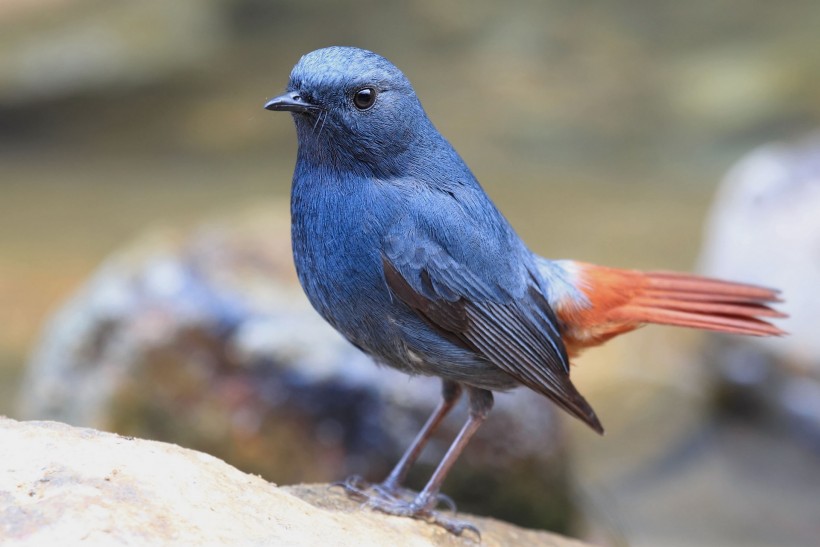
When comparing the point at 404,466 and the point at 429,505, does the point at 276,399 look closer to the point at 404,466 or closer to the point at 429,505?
the point at 404,466

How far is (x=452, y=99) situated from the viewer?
1555cm

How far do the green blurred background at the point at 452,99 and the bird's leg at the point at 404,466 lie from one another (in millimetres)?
7847

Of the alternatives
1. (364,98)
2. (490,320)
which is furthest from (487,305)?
(364,98)

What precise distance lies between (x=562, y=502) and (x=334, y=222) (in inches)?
123

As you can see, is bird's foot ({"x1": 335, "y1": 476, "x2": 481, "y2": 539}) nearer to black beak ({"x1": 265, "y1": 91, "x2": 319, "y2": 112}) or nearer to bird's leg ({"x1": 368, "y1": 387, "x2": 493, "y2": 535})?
bird's leg ({"x1": 368, "y1": 387, "x2": 493, "y2": 535})

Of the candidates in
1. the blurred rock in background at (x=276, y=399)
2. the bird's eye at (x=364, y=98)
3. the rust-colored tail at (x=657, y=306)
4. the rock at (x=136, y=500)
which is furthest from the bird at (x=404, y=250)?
the blurred rock in background at (x=276, y=399)

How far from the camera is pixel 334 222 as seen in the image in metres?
3.52

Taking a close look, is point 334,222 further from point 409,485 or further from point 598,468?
point 598,468

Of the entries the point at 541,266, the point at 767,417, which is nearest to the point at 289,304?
the point at 541,266

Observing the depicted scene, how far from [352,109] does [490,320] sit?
888 mm

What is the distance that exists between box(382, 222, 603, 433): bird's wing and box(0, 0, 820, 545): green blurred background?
820cm

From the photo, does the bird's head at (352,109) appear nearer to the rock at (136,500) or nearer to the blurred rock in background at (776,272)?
the rock at (136,500)

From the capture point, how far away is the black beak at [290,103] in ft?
11.0

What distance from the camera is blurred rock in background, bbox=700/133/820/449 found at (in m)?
7.57
